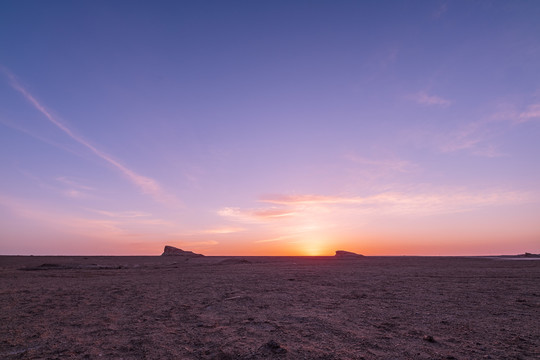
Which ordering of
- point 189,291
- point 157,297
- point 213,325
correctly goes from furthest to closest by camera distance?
point 189,291
point 157,297
point 213,325

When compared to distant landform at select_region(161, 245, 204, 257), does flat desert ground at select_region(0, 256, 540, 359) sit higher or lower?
lower

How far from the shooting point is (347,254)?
62438 millimetres

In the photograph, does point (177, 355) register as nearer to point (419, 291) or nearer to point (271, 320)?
point (271, 320)

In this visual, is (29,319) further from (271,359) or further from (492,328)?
(492,328)

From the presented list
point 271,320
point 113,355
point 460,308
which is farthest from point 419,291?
point 113,355

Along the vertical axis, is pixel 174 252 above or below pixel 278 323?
above

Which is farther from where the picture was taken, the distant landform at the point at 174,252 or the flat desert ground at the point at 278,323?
the distant landform at the point at 174,252

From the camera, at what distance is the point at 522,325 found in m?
7.19

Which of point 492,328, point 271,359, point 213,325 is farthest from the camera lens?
point 213,325

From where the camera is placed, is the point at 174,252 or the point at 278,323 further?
the point at 174,252

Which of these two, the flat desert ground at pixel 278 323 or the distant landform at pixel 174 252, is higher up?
the distant landform at pixel 174 252

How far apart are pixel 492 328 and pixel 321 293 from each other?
5881 millimetres

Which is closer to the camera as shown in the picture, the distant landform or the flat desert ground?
the flat desert ground

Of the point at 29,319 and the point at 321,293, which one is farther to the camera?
the point at 321,293
